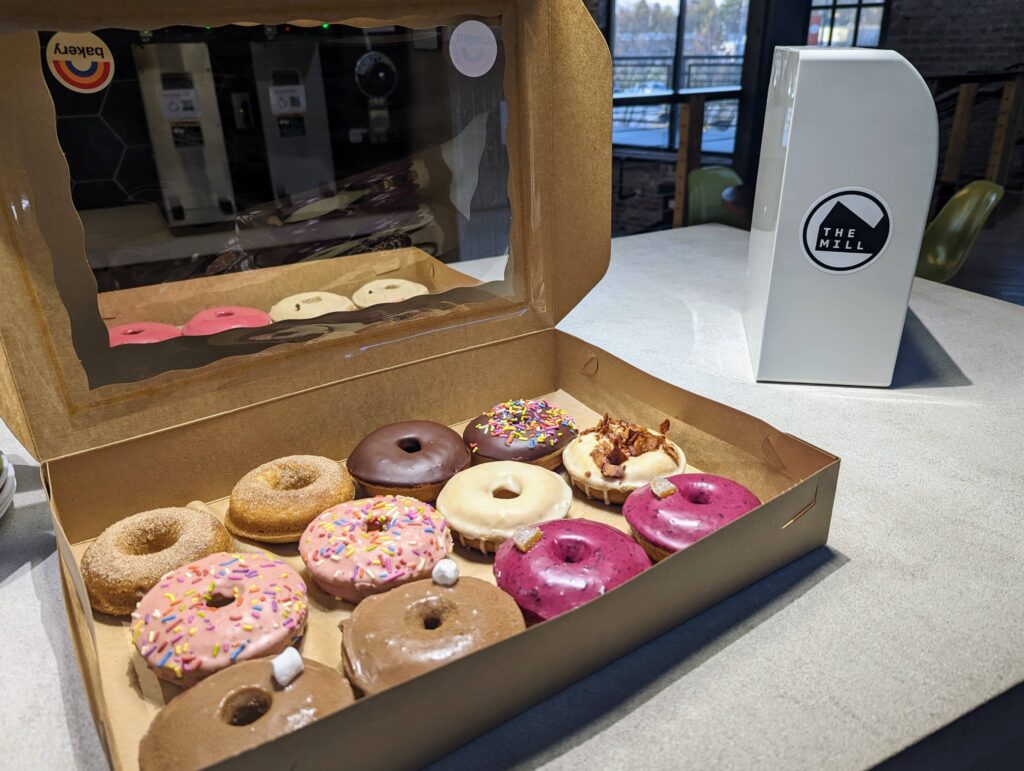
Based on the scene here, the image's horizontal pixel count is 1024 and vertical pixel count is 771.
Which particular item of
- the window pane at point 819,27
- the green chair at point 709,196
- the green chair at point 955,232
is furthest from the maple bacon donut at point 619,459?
the window pane at point 819,27

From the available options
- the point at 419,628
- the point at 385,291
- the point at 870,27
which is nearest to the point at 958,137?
the point at 870,27

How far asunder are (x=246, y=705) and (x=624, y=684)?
40cm

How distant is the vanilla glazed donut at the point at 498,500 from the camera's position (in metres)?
1.09

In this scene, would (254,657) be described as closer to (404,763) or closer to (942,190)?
(404,763)

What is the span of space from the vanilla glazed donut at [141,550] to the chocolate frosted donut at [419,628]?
288 mm

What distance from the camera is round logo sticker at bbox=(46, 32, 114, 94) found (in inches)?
37.4

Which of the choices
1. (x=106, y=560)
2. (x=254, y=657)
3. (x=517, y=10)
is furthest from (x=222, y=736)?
(x=517, y=10)

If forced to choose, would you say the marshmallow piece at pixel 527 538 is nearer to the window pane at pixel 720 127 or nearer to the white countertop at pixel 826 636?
the white countertop at pixel 826 636

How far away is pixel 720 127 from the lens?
17.9 ft

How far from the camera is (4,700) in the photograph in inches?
32.7

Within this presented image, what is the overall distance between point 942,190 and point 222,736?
143 inches

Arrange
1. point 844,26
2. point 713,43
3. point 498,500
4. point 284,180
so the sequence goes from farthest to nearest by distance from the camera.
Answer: point 713,43
point 844,26
point 284,180
point 498,500

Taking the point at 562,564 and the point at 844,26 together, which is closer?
the point at 562,564

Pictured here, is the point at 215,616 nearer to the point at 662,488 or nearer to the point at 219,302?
the point at 662,488
